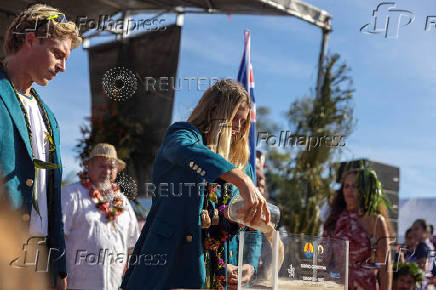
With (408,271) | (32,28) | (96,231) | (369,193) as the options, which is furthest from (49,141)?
(408,271)

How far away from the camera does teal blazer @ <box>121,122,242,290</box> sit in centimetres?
184

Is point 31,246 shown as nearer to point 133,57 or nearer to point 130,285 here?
point 130,285

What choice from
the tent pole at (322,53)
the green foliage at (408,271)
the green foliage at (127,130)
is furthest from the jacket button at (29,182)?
the tent pole at (322,53)

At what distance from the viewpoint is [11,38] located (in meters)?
2.01

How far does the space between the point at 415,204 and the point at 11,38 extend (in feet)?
23.2

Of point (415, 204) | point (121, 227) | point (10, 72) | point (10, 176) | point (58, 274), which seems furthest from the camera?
point (415, 204)

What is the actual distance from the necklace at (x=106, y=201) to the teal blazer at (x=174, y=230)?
2.06m

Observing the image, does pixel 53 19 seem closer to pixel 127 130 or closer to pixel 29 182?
pixel 29 182

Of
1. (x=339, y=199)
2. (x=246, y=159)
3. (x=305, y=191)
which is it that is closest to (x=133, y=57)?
(x=305, y=191)

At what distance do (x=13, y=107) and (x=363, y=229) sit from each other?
262 centimetres

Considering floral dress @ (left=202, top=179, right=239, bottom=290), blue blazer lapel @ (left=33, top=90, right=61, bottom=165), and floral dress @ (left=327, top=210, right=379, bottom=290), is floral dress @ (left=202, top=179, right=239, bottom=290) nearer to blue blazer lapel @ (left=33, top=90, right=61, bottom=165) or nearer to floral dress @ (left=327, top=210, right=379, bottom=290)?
blue blazer lapel @ (left=33, top=90, right=61, bottom=165)

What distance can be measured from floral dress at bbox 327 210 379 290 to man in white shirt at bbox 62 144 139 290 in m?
1.47

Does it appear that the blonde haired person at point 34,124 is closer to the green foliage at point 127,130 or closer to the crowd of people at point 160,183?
the crowd of people at point 160,183

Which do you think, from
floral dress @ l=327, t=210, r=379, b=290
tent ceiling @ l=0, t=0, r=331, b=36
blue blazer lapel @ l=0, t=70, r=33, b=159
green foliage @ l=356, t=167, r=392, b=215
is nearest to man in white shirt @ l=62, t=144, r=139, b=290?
tent ceiling @ l=0, t=0, r=331, b=36
